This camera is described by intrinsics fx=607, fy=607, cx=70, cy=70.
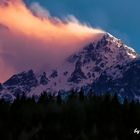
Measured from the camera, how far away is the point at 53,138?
19375cm

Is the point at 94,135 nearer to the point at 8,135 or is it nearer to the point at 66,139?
the point at 66,139

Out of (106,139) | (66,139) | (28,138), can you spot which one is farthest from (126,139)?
(28,138)

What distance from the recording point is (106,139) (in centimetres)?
19750

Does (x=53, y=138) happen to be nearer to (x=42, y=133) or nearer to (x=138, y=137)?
(x=42, y=133)

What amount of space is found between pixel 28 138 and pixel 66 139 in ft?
40.5

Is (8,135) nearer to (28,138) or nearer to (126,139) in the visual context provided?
(28,138)

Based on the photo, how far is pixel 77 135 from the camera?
200 metres

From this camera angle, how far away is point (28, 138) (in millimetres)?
188625

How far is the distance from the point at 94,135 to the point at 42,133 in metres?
17.5

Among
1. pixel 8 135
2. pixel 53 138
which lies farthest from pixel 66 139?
pixel 8 135

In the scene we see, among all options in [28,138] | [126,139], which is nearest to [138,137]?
[126,139]

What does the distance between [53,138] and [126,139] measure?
78.3 feet

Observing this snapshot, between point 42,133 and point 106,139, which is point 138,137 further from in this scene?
point 42,133

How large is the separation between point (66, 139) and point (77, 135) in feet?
27.7
